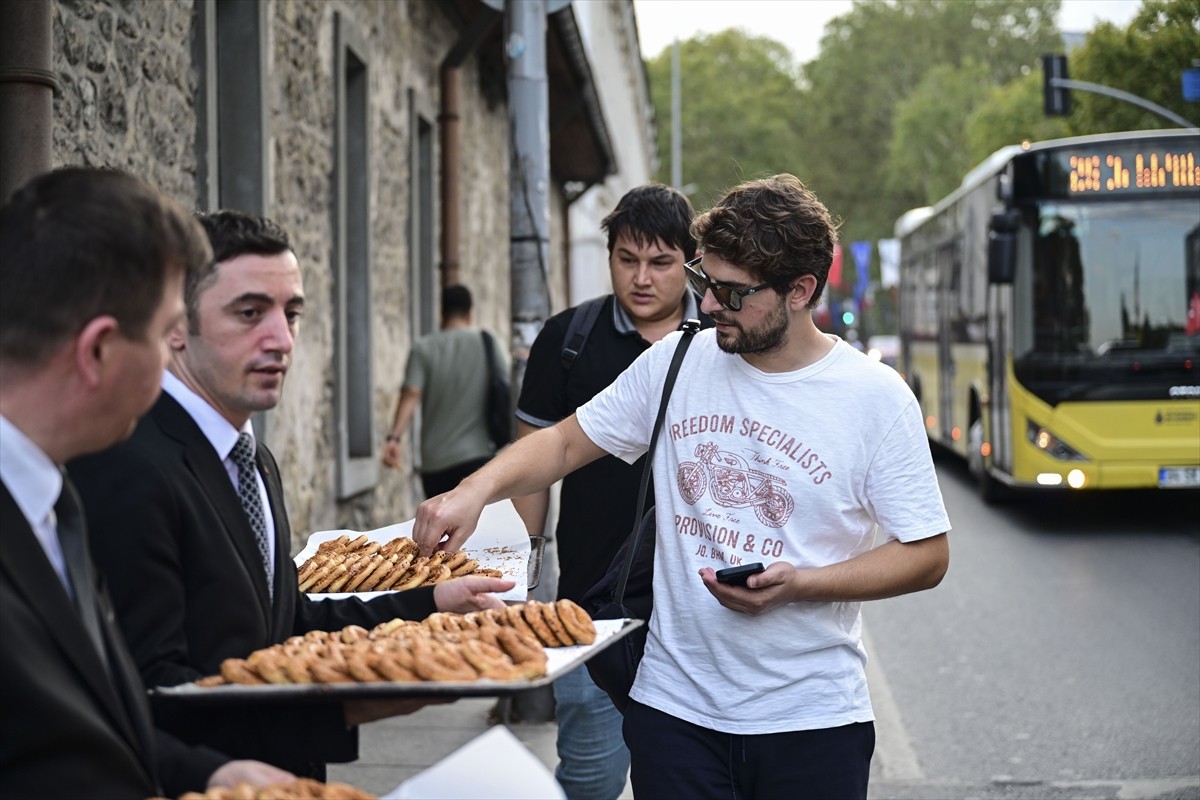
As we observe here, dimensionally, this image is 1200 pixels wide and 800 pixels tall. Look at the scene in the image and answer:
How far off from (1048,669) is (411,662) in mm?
6878

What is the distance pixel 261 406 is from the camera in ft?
9.51

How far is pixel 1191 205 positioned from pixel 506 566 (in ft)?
38.9

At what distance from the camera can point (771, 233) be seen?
3.54m

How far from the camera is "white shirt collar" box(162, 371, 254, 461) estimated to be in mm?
2809

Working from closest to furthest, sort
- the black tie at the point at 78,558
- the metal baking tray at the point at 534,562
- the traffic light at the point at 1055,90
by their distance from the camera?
1. the black tie at the point at 78,558
2. the metal baking tray at the point at 534,562
3. the traffic light at the point at 1055,90

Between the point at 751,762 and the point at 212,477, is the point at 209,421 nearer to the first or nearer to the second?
the point at 212,477

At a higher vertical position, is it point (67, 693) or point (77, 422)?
point (77, 422)

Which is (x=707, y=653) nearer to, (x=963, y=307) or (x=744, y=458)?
(x=744, y=458)

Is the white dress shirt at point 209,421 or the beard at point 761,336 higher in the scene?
the beard at point 761,336

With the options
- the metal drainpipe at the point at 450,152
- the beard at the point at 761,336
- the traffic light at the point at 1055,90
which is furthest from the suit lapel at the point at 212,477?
the traffic light at the point at 1055,90

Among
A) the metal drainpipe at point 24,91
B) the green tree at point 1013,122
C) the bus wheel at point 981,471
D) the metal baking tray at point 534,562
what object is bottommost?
the bus wheel at point 981,471

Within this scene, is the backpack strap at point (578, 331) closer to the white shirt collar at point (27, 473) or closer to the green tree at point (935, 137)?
the white shirt collar at point (27, 473)

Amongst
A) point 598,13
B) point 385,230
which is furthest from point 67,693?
point 598,13

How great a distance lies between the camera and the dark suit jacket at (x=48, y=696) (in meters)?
1.94
